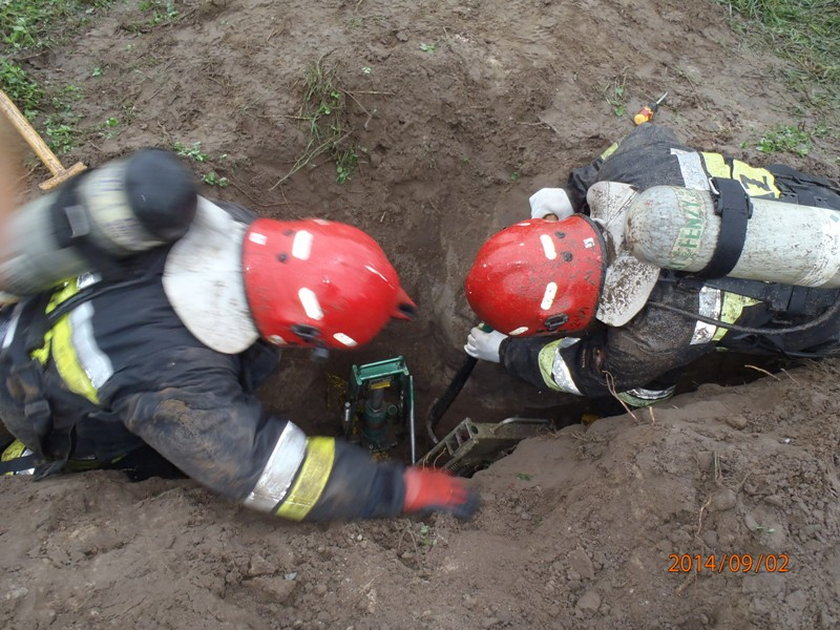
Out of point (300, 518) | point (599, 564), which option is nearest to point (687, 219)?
point (599, 564)

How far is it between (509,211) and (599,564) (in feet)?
7.95

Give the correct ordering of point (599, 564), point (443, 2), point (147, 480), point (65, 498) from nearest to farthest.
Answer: point (599, 564), point (65, 498), point (147, 480), point (443, 2)

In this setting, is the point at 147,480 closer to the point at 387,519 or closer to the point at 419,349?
the point at 387,519

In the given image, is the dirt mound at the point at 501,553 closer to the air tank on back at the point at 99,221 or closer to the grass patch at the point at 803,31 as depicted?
the air tank on back at the point at 99,221

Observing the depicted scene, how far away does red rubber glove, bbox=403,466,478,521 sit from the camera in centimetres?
252

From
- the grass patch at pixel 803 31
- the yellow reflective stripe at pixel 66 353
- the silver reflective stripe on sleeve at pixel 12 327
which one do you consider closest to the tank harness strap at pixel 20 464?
the silver reflective stripe on sleeve at pixel 12 327

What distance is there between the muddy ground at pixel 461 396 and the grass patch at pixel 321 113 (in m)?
0.04

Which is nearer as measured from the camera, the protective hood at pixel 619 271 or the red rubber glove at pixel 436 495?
the red rubber glove at pixel 436 495

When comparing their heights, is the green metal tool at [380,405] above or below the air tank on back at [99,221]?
below

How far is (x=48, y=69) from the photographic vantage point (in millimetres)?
4059

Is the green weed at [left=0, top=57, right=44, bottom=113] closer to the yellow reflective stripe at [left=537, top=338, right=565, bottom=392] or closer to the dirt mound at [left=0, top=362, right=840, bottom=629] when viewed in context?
the dirt mound at [left=0, top=362, right=840, bottom=629]

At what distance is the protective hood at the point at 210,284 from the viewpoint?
2172 millimetres

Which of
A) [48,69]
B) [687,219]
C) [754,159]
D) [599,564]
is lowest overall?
[599,564]
